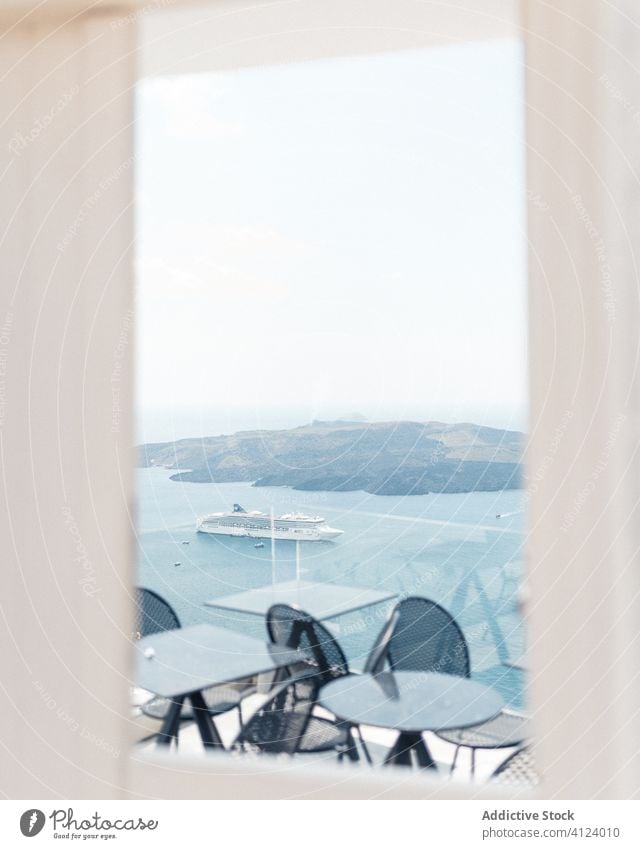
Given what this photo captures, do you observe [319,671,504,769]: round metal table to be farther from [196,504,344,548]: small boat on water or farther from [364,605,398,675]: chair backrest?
[196,504,344,548]: small boat on water

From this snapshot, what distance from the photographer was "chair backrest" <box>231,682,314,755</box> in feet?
2.61

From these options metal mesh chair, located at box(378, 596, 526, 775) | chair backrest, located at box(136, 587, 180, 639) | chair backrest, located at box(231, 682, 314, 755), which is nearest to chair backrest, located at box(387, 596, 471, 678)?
metal mesh chair, located at box(378, 596, 526, 775)

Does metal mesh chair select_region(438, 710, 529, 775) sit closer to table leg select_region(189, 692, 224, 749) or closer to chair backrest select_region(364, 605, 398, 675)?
chair backrest select_region(364, 605, 398, 675)

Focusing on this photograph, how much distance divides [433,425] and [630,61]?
1.28 feet

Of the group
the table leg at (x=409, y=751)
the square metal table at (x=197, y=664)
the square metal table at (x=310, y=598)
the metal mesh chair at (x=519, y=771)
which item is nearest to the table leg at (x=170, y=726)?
the square metal table at (x=197, y=664)

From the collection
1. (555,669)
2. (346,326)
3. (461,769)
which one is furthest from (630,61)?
(461,769)

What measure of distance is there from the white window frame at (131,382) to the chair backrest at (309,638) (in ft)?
0.34

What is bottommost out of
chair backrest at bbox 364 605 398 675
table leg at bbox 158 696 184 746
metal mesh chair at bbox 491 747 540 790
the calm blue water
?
metal mesh chair at bbox 491 747 540 790

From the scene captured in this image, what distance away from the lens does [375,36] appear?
2.60 feet

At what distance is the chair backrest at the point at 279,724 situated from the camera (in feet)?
2.61

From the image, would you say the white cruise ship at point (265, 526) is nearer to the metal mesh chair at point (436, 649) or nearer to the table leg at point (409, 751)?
the metal mesh chair at point (436, 649)

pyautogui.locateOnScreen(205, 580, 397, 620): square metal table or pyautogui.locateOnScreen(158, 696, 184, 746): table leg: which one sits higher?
pyautogui.locateOnScreen(205, 580, 397, 620): square metal table

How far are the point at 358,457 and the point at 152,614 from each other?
0.89ft
